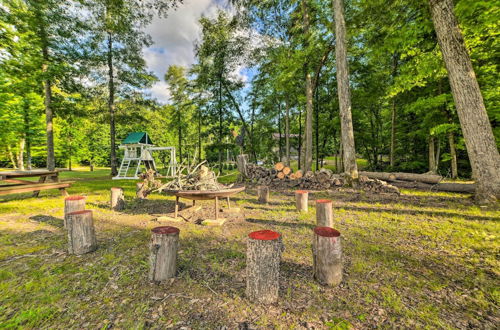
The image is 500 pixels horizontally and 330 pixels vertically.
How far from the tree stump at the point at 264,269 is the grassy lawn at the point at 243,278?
107mm

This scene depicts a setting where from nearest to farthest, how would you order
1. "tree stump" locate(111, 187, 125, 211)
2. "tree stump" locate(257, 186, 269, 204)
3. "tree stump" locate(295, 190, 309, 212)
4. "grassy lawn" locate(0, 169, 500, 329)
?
"grassy lawn" locate(0, 169, 500, 329) → "tree stump" locate(295, 190, 309, 212) → "tree stump" locate(111, 187, 125, 211) → "tree stump" locate(257, 186, 269, 204)

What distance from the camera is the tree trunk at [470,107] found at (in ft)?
17.0

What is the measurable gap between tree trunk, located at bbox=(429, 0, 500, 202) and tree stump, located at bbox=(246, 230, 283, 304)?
6507 mm

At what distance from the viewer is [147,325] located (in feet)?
5.98

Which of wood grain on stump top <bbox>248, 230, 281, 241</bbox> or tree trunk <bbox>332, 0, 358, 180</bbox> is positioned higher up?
tree trunk <bbox>332, 0, 358, 180</bbox>

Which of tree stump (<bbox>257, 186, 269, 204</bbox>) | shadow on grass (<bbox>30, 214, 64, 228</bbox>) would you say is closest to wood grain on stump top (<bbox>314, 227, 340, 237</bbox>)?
tree stump (<bbox>257, 186, 269, 204</bbox>)

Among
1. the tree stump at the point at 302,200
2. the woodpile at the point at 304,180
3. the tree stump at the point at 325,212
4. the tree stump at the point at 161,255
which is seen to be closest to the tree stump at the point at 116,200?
the tree stump at the point at 161,255

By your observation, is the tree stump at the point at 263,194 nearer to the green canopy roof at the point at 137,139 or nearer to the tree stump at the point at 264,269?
the tree stump at the point at 264,269

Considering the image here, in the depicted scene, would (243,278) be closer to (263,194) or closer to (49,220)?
(263,194)

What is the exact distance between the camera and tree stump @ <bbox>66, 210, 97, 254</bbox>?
320 cm

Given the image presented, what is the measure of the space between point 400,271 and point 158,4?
898 cm

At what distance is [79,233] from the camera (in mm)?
3219

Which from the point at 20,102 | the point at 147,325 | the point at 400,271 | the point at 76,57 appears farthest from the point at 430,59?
the point at 20,102

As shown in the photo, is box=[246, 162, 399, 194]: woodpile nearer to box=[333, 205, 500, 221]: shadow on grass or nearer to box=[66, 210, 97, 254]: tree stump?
box=[333, 205, 500, 221]: shadow on grass
